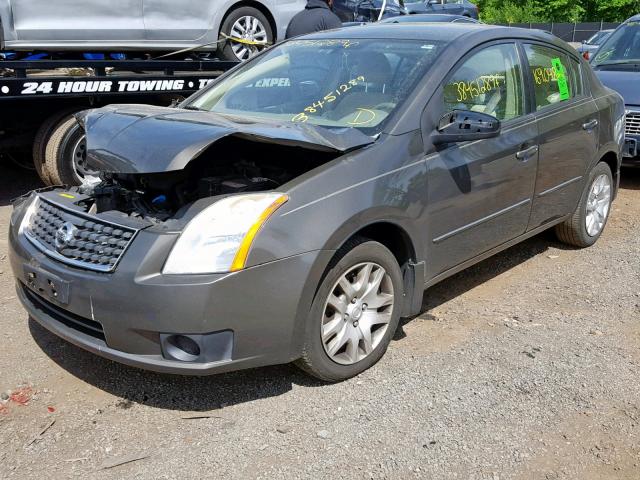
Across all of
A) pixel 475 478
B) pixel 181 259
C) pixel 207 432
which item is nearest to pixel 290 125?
pixel 181 259

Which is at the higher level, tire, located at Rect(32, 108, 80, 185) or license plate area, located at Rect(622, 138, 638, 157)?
tire, located at Rect(32, 108, 80, 185)

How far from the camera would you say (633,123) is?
7.21 m

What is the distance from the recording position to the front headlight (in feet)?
9.28

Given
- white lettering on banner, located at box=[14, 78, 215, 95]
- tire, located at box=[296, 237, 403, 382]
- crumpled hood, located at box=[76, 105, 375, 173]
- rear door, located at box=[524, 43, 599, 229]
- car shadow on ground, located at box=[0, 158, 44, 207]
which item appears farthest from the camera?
car shadow on ground, located at box=[0, 158, 44, 207]

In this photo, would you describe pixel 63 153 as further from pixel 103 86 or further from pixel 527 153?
pixel 527 153

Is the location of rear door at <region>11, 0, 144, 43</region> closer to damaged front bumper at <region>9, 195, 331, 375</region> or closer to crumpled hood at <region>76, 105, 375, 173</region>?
crumpled hood at <region>76, 105, 375, 173</region>

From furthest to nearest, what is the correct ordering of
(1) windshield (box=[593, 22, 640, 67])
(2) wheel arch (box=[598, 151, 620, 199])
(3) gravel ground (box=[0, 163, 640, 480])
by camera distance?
1. (1) windshield (box=[593, 22, 640, 67])
2. (2) wheel arch (box=[598, 151, 620, 199])
3. (3) gravel ground (box=[0, 163, 640, 480])

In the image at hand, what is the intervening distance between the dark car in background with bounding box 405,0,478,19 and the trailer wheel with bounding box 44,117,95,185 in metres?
14.4

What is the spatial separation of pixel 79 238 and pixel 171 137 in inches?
24.9

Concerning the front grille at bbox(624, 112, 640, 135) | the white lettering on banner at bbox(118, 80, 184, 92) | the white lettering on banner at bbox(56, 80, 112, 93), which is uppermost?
the white lettering on banner at bbox(56, 80, 112, 93)

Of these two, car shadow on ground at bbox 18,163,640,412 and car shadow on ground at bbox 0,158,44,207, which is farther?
car shadow on ground at bbox 0,158,44,207

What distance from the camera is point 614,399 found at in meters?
3.29

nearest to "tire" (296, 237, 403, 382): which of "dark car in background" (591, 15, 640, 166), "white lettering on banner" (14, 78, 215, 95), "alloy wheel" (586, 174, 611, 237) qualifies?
"alloy wheel" (586, 174, 611, 237)

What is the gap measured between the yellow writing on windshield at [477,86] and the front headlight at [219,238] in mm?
1537
